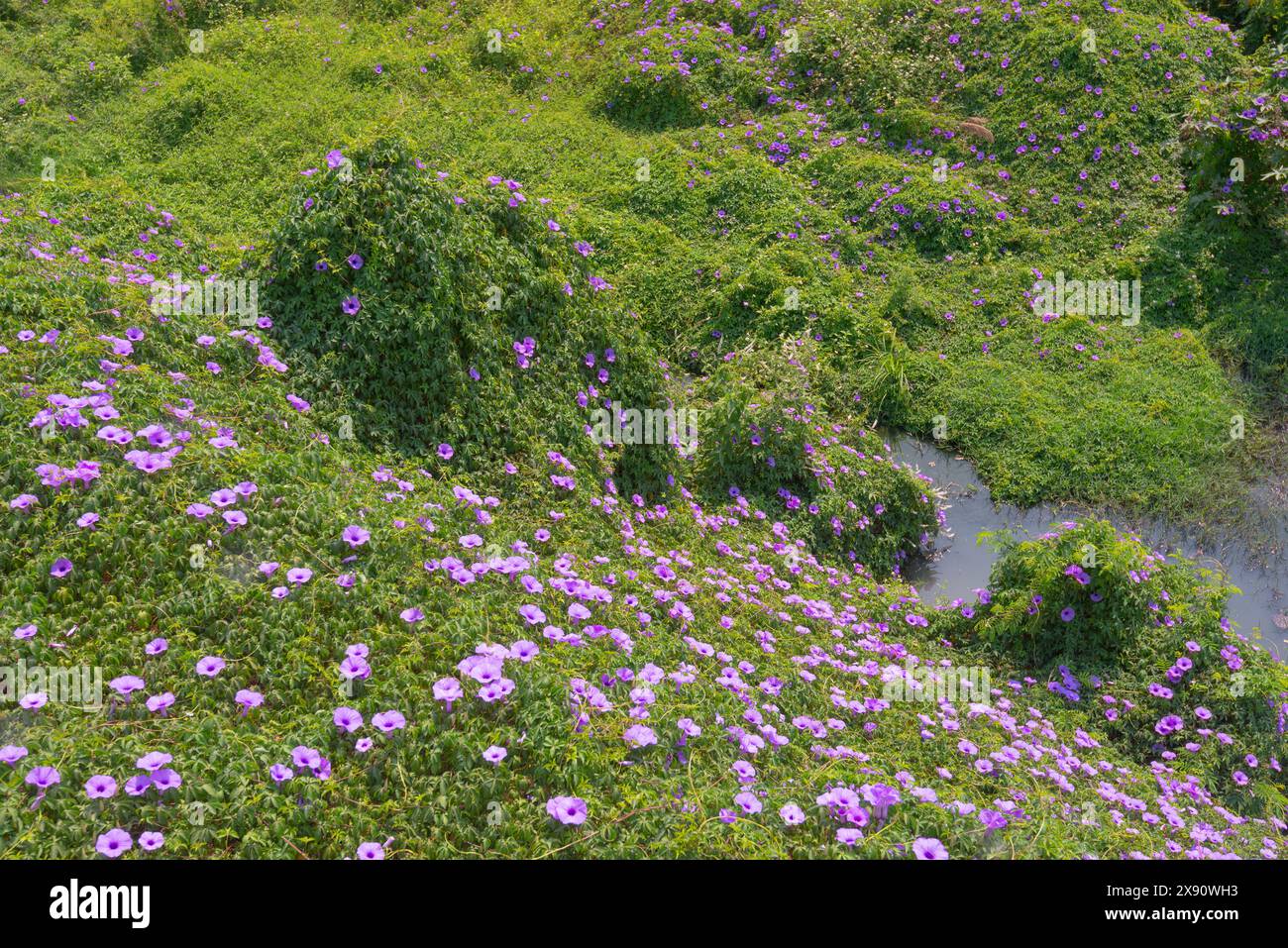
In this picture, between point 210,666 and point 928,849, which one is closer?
point 928,849

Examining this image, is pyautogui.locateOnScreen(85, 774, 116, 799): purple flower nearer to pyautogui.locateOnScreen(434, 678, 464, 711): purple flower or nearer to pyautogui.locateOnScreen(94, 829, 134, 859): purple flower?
pyautogui.locateOnScreen(94, 829, 134, 859): purple flower

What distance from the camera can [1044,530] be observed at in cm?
627

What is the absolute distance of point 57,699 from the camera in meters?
2.73

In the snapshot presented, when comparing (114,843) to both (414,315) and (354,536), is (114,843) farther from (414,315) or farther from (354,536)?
(414,315)

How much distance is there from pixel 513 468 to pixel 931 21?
8.03 m

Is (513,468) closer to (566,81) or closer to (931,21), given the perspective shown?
(566,81)

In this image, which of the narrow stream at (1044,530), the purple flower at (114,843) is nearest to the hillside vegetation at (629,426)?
the purple flower at (114,843)

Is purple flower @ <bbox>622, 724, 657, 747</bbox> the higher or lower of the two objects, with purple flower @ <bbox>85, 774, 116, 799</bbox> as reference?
lower

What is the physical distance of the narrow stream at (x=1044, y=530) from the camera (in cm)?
572

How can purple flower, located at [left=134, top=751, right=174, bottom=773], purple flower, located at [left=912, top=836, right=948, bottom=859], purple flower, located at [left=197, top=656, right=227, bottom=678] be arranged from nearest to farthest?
purple flower, located at [left=134, top=751, right=174, bottom=773]
purple flower, located at [left=912, top=836, right=948, bottom=859]
purple flower, located at [left=197, top=656, right=227, bottom=678]

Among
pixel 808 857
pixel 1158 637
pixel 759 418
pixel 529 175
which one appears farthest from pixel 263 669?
pixel 529 175

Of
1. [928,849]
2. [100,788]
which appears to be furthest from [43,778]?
[928,849]

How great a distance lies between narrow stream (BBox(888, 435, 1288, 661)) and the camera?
5.72m

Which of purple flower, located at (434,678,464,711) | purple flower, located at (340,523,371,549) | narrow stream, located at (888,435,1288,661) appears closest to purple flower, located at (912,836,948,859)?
purple flower, located at (434,678,464,711)
